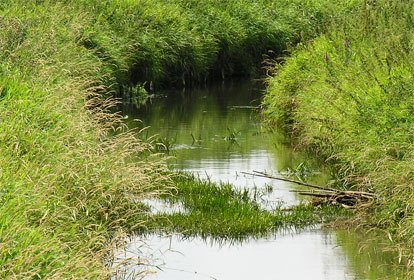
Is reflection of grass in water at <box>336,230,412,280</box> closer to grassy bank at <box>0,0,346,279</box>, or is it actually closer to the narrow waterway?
the narrow waterway

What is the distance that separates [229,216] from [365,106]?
2.27 metres

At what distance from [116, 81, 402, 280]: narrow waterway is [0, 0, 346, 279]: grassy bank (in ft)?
1.90

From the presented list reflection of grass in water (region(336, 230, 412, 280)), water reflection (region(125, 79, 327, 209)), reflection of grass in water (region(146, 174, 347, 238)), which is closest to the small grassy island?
reflection of grass in water (region(146, 174, 347, 238))

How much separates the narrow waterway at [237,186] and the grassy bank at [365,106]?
0.38 m

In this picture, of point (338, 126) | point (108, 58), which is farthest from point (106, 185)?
point (108, 58)

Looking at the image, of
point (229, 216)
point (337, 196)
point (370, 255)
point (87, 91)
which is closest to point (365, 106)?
point (337, 196)

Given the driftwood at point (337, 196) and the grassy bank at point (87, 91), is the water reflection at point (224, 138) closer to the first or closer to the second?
the driftwood at point (337, 196)

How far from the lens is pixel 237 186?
13.8 metres

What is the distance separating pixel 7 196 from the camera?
8039 millimetres

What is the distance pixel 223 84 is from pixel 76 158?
15.1m

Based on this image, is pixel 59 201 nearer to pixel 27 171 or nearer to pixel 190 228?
pixel 27 171

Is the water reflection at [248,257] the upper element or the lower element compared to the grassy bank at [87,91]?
lower

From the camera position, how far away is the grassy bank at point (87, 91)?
796 cm

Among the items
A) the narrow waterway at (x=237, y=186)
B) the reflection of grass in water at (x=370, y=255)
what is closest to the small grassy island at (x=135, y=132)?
the reflection of grass in water at (x=370, y=255)
